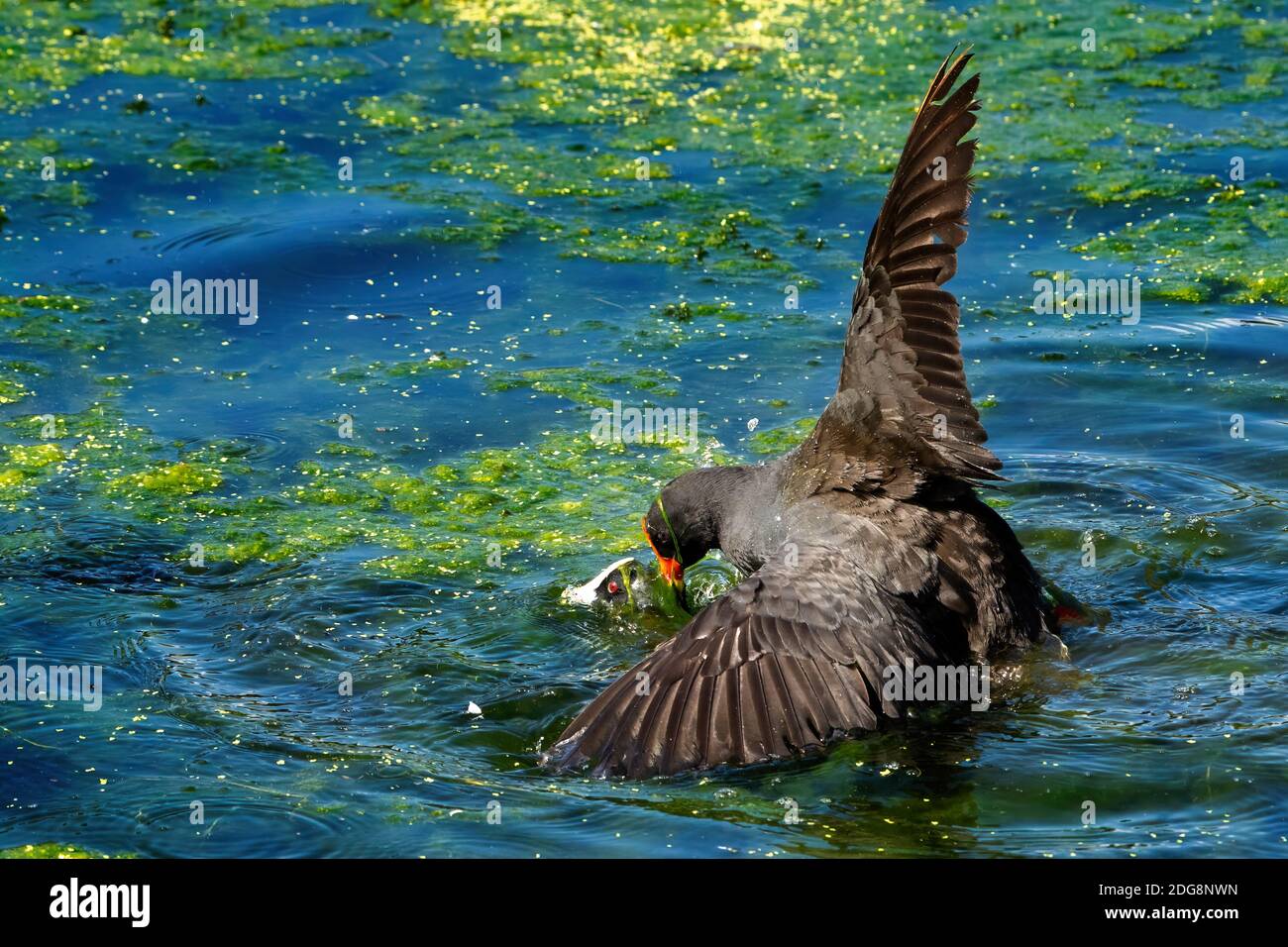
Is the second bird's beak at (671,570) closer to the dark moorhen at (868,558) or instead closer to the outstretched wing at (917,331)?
the dark moorhen at (868,558)

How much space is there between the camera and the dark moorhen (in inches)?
204

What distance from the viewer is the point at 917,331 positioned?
221 inches

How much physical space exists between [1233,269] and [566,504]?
412cm

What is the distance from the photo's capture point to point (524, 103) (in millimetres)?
11094

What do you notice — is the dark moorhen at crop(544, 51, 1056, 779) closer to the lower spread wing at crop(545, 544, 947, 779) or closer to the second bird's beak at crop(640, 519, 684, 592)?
the lower spread wing at crop(545, 544, 947, 779)

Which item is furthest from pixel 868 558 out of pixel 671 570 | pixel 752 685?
pixel 671 570

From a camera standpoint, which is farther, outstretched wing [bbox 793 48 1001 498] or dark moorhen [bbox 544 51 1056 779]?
outstretched wing [bbox 793 48 1001 498]

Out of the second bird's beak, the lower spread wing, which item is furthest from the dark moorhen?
the second bird's beak

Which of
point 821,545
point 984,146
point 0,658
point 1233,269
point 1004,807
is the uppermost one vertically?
point 984,146

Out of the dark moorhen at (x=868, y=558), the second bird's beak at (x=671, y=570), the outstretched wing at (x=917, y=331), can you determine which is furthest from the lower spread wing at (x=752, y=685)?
the second bird's beak at (x=671, y=570)

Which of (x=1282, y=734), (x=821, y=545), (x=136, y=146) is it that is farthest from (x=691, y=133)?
(x=1282, y=734)

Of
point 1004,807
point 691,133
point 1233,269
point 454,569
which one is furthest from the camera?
point 691,133

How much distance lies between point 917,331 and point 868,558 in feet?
Result: 2.65

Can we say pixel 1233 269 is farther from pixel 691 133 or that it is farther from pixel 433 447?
pixel 433 447
